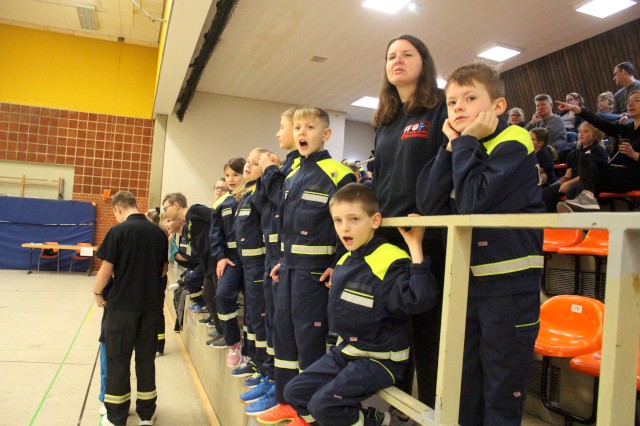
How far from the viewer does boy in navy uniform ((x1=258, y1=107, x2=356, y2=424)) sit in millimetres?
2191

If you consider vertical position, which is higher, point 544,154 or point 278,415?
point 544,154

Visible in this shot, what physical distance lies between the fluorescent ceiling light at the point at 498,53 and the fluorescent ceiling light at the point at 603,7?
1.38 m

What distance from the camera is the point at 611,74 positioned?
749 centimetres

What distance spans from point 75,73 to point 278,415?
12.0 metres

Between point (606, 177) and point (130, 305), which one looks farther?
point (606, 177)

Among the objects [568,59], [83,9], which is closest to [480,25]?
[568,59]

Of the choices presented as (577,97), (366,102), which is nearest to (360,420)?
(577,97)

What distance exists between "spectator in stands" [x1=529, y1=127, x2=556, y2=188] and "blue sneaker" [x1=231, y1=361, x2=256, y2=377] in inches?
143

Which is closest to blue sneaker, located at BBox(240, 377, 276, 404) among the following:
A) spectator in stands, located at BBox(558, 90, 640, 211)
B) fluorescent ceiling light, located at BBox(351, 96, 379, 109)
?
spectator in stands, located at BBox(558, 90, 640, 211)

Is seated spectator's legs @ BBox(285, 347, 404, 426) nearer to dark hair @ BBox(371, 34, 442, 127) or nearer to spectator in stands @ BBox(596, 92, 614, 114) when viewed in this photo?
dark hair @ BBox(371, 34, 442, 127)

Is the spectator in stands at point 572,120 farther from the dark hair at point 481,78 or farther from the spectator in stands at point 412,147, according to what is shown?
the dark hair at point 481,78

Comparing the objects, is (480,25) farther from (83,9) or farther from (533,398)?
(83,9)

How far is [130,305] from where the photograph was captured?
3486mm

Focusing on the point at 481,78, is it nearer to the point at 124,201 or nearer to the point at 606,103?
the point at 124,201
